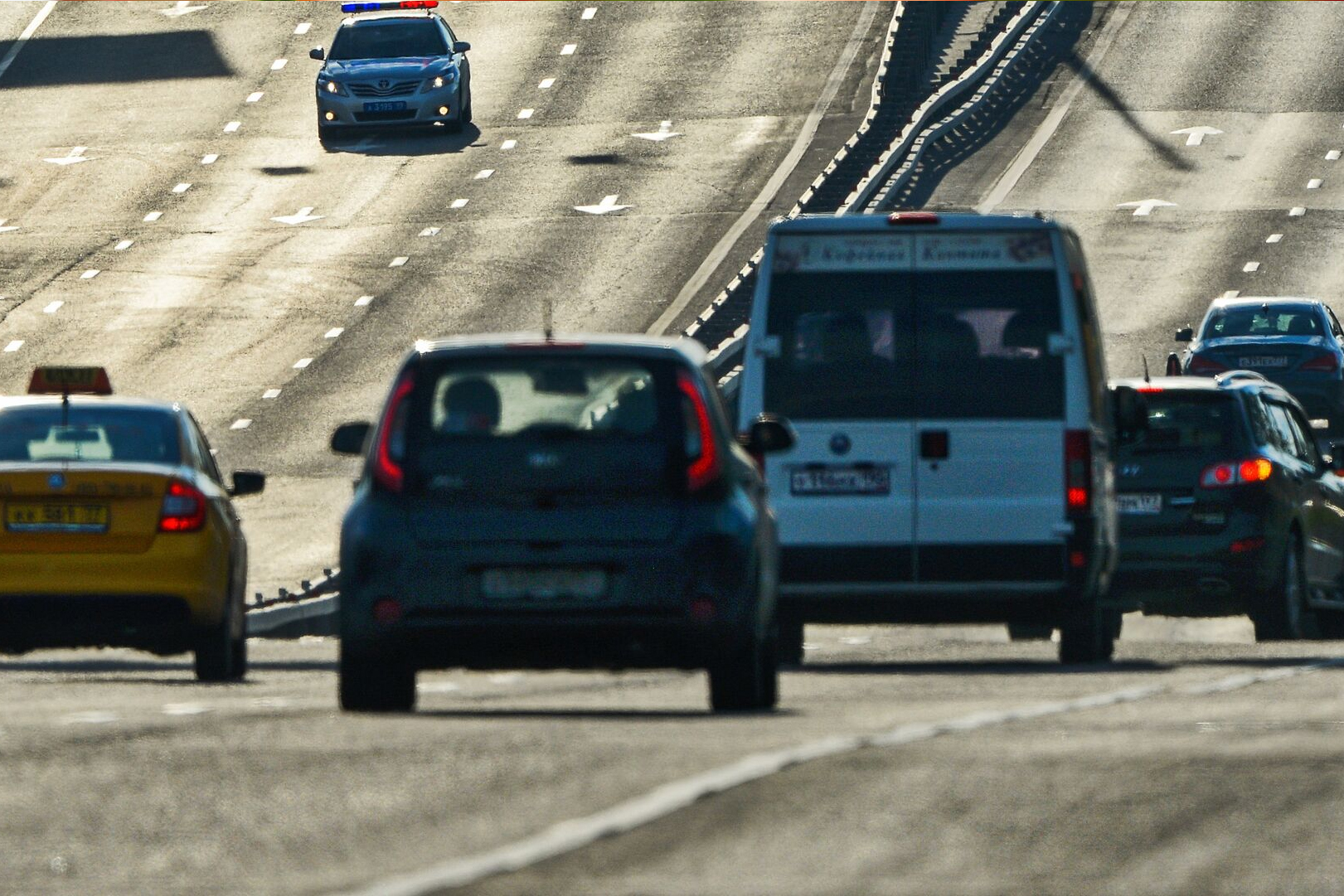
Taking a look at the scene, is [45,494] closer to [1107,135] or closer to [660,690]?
[660,690]

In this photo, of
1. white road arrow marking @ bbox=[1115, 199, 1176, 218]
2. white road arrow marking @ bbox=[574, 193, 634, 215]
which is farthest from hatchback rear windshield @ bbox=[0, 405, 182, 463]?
white road arrow marking @ bbox=[1115, 199, 1176, 218]

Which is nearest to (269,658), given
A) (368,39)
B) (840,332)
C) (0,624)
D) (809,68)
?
(0,624)

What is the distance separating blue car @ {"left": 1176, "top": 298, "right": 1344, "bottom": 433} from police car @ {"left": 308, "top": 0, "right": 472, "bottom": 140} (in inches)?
742

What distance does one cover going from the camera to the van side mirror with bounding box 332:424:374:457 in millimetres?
13102

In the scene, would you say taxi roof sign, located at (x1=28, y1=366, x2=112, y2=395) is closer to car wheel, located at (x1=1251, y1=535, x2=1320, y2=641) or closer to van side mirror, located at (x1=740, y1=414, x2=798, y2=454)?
van side mirror, located at (x1=740, y1=414, x2=798, y2=454)

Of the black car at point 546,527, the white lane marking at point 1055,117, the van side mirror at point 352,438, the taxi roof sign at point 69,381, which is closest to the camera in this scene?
the black car at point 546,527

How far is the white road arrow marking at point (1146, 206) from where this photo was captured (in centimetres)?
4738

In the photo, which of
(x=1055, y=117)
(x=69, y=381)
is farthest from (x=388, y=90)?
(x=69, y=381)

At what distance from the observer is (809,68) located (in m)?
56.4

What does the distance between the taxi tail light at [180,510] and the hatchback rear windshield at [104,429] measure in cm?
41

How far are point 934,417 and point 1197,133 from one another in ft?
125

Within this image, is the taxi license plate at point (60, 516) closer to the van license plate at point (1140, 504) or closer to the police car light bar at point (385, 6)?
the van license plate at point (1140, 504)

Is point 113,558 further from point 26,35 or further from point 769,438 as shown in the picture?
point 26,35

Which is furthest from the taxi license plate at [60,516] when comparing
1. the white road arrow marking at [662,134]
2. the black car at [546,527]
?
the white road arrow marking at [662,134]
